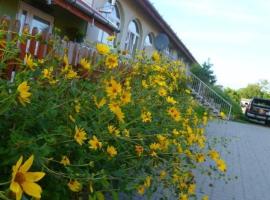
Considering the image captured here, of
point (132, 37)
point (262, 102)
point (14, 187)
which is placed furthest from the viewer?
point (262, 102)

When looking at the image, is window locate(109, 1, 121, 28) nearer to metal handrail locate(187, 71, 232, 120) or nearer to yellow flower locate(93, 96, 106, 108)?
metal handrail locate(187, 71, 232, 120)

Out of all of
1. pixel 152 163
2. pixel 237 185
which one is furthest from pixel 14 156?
pixel 237 185

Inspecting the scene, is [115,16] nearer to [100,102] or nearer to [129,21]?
[129,21]

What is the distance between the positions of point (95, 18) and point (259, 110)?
58.6 ft

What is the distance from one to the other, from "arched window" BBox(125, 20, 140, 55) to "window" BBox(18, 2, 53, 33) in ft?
18.2

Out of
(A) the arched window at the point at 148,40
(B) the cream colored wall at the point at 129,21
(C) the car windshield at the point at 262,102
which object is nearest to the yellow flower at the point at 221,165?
(B) the cream colored wall at the point at 129,21

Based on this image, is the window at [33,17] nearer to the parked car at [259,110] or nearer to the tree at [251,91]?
the parked car at [259,110]

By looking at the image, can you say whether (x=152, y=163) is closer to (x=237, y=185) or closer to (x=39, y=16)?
(x=237, y=185)

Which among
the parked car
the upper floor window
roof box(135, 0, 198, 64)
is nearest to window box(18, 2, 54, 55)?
the upper floor window

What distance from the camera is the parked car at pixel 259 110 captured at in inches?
1041

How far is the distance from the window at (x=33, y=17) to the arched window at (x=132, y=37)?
18.2 feet

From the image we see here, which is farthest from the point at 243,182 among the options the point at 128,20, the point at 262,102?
the point at 262,102

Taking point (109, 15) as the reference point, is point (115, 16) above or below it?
above

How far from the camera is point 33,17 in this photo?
34.1 feet
